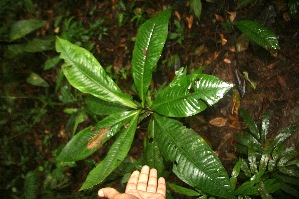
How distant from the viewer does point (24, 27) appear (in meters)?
3.51

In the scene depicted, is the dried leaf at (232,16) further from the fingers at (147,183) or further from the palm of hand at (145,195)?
the palm of hand at (145,195)

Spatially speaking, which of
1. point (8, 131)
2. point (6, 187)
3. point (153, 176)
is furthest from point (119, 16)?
point (6, 187)

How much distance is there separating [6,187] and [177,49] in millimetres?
3204

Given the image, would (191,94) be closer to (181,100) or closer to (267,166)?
(181,100)

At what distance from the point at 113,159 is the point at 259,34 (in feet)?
5.44

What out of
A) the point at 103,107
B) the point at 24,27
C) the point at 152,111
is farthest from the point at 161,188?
the point at 24,27

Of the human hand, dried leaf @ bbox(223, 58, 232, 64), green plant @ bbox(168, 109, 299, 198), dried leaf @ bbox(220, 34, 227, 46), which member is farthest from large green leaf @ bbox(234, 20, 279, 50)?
the human hand

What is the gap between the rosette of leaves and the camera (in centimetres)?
204

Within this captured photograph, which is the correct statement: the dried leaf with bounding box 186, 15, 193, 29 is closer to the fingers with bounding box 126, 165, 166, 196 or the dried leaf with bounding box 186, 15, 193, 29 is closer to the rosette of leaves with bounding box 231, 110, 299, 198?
the rosette of leaves with bounding box 231, 110, 299, 198

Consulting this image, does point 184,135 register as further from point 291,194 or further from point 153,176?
point 291,194

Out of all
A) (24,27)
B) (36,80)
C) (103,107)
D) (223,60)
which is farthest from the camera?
(36,80)

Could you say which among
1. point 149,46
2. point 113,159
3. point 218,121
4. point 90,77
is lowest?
point 113,159

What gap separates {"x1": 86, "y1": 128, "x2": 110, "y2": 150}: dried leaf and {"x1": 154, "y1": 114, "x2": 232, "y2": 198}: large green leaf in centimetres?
50

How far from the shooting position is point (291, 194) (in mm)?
2078
